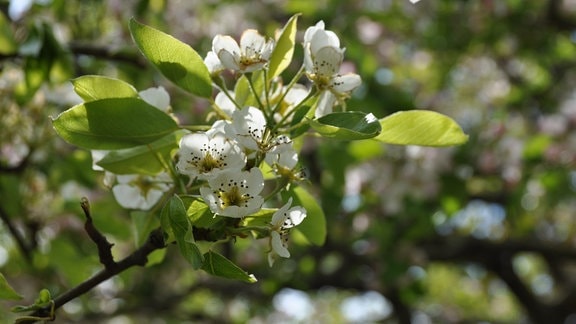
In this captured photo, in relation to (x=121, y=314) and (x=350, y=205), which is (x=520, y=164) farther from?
(x=121, y=314)

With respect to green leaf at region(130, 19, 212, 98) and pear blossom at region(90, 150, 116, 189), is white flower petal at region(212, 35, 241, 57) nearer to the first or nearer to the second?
green leaf at region(130, 19, 212, 98)

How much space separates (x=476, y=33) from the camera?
3959 mm

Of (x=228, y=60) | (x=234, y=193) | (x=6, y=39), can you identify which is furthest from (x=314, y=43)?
(x=6, y=39)

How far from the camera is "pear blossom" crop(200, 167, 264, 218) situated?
94 centimetres

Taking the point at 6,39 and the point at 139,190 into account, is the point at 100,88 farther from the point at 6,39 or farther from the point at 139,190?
the point at 6,39

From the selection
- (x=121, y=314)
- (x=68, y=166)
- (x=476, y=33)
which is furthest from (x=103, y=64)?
(x=476, y=33)

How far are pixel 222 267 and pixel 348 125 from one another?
0.75 ft

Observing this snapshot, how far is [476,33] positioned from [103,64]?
2.07m

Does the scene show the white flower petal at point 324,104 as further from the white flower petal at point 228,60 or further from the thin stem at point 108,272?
the thin stem at point 108,272

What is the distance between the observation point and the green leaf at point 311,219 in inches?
46.4

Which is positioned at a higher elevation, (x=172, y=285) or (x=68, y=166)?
(x=68, y=166)

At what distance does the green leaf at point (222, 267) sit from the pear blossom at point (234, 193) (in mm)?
53

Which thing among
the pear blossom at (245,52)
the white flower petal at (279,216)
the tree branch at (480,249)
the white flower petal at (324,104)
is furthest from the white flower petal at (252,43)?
the tree branch at (480,249)

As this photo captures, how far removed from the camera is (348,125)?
94 cm
